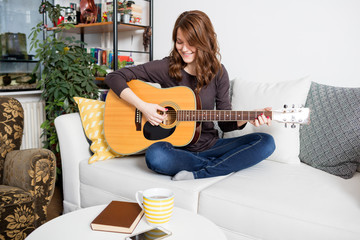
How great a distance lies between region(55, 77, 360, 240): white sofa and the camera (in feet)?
3.61

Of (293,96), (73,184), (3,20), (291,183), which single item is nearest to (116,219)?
(291,183)

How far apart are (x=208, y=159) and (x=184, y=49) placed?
563 millimetres

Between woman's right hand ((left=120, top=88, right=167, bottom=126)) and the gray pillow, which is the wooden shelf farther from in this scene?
the gray pillow

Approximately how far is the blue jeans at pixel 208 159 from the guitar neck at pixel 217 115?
15 cm

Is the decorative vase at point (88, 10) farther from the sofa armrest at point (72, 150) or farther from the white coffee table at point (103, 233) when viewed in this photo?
the white coffee table at point (103, 233)

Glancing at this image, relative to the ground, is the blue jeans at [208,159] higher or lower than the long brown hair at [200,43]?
lower

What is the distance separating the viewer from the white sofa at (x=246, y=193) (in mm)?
1101

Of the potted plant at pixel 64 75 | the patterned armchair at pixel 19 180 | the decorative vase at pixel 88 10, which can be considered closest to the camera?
the patterned armchair at pixel 19 180

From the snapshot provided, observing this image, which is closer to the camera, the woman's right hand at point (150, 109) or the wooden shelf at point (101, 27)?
the woman's right hand at point (150, 109)

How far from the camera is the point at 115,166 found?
1.63 meters

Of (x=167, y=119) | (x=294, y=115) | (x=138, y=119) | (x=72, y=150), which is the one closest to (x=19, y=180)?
(x=72, y=150)

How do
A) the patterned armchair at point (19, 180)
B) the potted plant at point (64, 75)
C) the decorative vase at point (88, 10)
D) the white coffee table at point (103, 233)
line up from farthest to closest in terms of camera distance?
the decorative vase at point (88, 10) < the potted plant at point (64, 75) < the patterned armchair at point (19, 180) < the white coffee table at point (103, 233)

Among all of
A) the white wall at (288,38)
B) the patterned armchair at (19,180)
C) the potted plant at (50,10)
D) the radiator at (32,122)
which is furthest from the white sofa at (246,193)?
the potted plant at (50,10)

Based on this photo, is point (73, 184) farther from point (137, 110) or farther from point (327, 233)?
point (327, 233)
